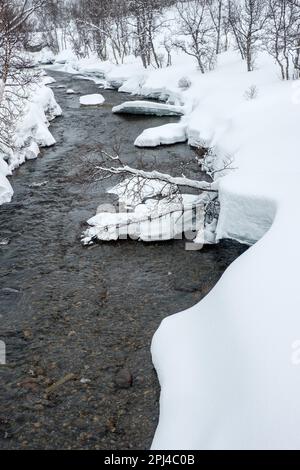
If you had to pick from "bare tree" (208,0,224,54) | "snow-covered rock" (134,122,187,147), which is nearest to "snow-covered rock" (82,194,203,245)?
"snow-covered rock" (134,122,187,147)

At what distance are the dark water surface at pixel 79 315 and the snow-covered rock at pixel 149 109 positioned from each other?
10.7 m

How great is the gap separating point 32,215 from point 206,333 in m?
8.20

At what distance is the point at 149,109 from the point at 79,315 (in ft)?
60.2

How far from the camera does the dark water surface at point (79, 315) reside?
6.66 m

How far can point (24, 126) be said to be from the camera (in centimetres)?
1905

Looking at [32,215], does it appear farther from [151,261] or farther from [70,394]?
[70,394]

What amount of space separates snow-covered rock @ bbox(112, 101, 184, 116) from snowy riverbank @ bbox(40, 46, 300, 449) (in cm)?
1055

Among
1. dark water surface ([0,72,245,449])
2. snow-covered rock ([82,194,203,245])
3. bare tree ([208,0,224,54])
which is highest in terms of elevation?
bare tree ([208,0,224,54])

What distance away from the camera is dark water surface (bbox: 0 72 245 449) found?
666cm

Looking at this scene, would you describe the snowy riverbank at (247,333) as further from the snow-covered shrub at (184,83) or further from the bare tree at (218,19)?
the bare tree at (218,19)

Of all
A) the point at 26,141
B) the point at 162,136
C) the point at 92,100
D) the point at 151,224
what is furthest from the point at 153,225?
the point at 92,100

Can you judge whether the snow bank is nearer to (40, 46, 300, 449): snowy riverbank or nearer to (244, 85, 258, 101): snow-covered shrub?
(40, 46, 300, 449): snowy riverbank

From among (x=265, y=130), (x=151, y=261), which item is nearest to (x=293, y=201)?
(x=151, y=261)

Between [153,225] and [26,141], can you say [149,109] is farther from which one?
[153,225]
